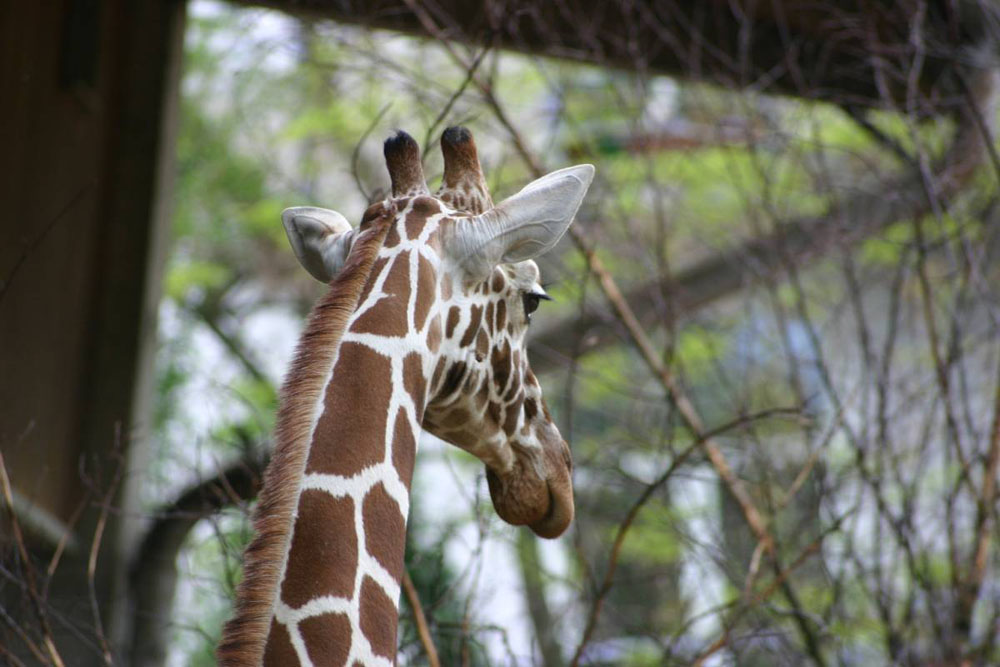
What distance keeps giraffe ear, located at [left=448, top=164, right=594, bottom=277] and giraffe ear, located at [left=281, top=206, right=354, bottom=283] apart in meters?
0.27

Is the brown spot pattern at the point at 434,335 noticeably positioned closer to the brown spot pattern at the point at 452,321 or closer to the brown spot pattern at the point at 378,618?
the brown spot pattern at the point at 452,321

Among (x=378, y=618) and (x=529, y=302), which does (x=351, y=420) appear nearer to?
(x=378, y=618)

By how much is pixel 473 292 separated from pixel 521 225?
18cm

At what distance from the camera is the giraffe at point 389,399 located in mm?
1756

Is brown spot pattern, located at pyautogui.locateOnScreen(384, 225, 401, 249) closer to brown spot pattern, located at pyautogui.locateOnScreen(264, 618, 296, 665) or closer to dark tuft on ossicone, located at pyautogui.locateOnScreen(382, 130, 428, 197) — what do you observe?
dark tuft on ossicone, located at pyautogui.locateOnScreen(382, 130, 428, 197)

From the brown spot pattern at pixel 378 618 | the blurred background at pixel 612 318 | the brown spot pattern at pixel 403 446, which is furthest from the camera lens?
the blurred background at pixel 612 318

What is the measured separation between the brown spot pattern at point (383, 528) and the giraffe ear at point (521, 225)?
1.50 ft

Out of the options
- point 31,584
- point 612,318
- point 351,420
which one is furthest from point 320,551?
point 612,318

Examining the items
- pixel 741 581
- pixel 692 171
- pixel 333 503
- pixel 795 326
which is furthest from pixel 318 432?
pixel 795 326

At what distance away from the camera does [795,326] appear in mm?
12156

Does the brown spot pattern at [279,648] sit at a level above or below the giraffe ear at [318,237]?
below

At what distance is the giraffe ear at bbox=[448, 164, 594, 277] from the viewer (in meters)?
2.06

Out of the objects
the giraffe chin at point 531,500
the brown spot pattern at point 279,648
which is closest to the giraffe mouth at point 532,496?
the giraffe chin at point 531,500

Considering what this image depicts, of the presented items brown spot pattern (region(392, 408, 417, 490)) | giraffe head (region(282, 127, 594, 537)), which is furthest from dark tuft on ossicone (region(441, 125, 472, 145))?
brown spot pattern (region(392, 408, 417, 490))
